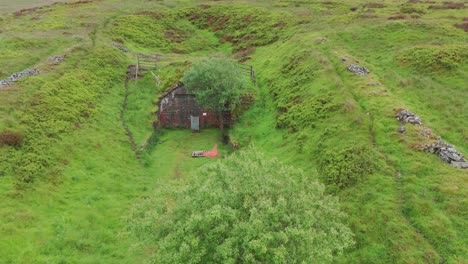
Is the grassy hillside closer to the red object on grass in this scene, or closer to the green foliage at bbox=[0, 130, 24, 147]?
the green foliage at bbox=[0, 130, 24, 147]

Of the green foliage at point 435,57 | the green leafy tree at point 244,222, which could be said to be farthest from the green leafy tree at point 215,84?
the green leafy tree at point 244,222

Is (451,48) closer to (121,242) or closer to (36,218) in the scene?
(121,242)

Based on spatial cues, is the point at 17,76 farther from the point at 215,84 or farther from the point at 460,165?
the point at 460,165

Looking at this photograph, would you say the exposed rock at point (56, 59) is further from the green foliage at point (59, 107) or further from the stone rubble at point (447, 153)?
the stone rubble at point (447, 153)

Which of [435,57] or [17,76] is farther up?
[435,57]

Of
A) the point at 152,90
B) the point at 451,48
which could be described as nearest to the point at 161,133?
the point at 152,90

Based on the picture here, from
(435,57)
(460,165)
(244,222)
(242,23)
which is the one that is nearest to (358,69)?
(435,57)
